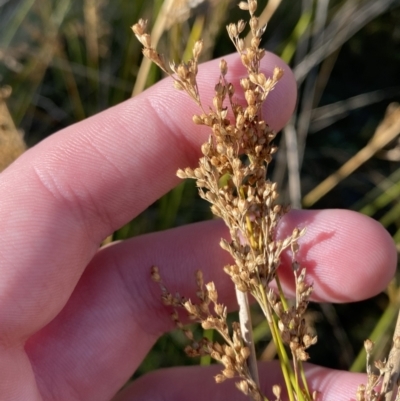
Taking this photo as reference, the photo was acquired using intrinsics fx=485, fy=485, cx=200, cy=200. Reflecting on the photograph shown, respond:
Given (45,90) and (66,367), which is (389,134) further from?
(45,90)

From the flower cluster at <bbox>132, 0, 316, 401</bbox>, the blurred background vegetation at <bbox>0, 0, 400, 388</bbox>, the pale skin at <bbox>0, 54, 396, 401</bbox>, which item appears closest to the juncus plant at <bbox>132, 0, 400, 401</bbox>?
the flower cluster at <bbox>132, 0, 316, 401</bbox>

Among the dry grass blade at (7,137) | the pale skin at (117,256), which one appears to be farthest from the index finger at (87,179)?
the dry grass blade at (7,137)

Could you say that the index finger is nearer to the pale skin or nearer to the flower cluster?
the pale skin

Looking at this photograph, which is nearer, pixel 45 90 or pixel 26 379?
pixel 26 379

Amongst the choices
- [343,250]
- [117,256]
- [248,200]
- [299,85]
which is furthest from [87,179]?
[299,85]

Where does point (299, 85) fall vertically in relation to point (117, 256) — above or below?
above

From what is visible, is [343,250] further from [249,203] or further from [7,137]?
[7,137]

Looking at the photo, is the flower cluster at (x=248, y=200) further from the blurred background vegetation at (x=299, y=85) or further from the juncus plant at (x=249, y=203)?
the blurred background vegetation at (x=299, y=85)

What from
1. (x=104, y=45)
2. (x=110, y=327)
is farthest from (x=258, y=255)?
(x=104, y=45)
